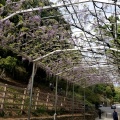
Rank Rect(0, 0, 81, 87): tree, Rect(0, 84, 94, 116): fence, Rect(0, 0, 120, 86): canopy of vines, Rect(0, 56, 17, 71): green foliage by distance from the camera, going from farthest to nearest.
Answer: Rect(0, 56, 17, 71): green foliage
Rect(0, 84, 94, 116): fence
Rect(0, 0, 81, 87): tree
Rect(0, 0, 120, 86): canopy of vines

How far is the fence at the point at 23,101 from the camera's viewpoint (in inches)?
292

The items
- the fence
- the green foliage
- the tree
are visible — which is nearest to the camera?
the tree

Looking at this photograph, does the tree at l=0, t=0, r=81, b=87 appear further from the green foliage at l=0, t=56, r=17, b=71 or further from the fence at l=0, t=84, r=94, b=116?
the green foliage at l=0, t=56, r=17, b=71

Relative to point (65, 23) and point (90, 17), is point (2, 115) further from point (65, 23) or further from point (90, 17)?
point (90, 17)

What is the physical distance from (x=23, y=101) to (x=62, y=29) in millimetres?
3206

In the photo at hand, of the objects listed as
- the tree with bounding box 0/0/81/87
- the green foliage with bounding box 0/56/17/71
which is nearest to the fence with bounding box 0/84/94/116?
the tree with bounding box 0/0/81/87

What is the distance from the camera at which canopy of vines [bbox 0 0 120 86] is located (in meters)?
5.18

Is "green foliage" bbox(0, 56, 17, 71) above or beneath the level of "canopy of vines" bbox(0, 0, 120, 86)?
above

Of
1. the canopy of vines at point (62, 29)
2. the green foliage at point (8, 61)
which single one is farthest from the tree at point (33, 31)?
the green foliage at point (8, 61)

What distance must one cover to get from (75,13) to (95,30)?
1461mm

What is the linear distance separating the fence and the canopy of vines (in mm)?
1324

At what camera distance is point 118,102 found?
1999 inches

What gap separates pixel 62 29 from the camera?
652cm

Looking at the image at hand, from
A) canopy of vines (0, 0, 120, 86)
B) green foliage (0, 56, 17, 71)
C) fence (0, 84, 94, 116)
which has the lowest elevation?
fence (0, 84, 94, 116)
